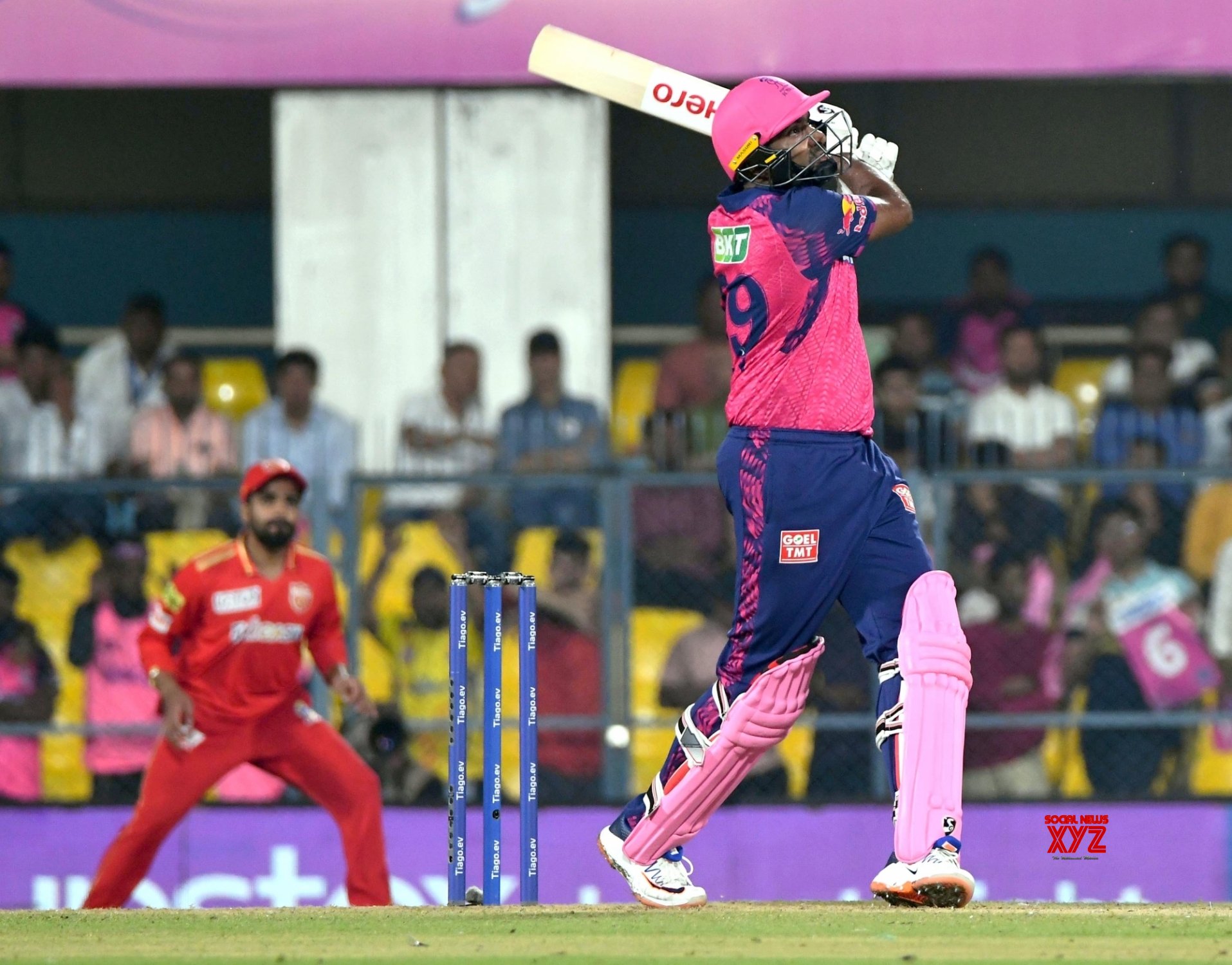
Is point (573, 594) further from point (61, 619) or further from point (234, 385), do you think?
point (234, 385)

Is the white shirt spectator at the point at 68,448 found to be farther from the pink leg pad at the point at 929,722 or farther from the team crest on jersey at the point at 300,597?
the pink leg pad at the point at 929,722

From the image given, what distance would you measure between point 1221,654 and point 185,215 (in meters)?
6.86

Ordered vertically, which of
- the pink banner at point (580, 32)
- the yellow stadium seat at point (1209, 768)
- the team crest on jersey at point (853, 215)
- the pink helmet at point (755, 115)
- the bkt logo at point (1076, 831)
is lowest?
the bkt logo at point (1076, 831)

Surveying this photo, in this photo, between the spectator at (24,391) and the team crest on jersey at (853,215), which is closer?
the team crest on jersey at (853,215)

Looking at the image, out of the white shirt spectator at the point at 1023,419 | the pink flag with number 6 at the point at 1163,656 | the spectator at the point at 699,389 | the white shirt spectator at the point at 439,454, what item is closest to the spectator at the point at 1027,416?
the white shirt spectator at the point at 1023,419

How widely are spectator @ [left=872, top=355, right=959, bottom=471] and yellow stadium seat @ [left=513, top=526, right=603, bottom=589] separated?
1.28 m

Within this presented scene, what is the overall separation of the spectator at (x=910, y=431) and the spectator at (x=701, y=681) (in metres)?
1.07

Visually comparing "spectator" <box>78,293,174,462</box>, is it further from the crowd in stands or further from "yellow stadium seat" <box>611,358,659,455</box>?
"yellow stadium seat" <box>611,358,659,455</box>

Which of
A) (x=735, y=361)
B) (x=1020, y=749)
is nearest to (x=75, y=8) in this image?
(x=1020, y=749)

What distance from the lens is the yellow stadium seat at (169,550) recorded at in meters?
9.50

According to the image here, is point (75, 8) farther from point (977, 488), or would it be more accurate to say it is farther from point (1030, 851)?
point (1030, 851)

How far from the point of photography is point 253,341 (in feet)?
42.4

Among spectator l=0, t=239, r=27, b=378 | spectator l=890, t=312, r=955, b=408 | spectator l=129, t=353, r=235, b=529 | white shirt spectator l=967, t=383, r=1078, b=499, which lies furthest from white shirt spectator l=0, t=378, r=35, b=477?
white shirt spectator l=967, t=383, r=1078, b=499

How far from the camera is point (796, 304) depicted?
17.7 ft
